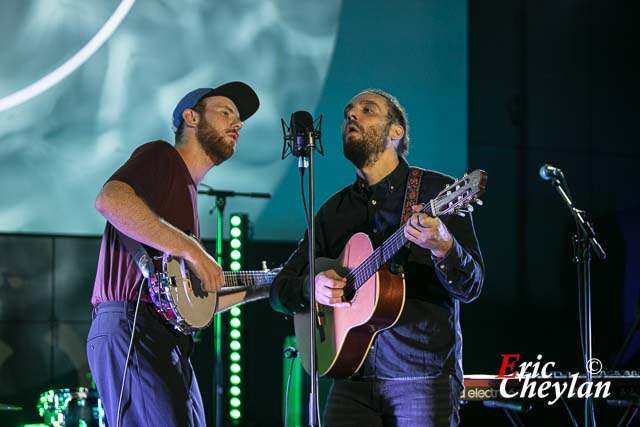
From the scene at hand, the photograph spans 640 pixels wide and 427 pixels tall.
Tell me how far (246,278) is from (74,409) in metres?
1.53

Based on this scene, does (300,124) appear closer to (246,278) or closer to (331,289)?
(331,289)

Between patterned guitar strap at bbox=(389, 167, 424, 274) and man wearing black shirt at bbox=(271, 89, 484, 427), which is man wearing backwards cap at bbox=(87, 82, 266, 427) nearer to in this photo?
man wearing black shirt at bbox=(271, 89, 484, 427)

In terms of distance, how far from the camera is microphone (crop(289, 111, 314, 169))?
311 cm

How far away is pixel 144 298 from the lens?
3.12 m

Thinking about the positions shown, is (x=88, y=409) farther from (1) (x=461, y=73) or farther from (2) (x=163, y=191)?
(1) (x=461, y=73)

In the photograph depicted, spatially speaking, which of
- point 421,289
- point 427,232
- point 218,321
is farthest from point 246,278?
point 218,321

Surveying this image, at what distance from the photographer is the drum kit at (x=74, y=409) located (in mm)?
4824

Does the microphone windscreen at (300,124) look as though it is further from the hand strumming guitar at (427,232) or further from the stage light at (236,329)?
the stage light at (236,329)

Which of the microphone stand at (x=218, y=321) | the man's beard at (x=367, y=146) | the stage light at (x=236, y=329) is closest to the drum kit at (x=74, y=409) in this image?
the microphone stand at (x=218, y=321)

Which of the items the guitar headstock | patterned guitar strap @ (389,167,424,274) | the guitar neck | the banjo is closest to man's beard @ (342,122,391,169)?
patterned guitar strap @ (389,167,424,274)

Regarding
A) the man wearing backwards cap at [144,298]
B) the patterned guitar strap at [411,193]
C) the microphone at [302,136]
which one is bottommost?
the man wearing backwards cap at [144,298]

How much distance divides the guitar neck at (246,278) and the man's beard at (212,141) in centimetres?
83

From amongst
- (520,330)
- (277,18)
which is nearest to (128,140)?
(277,18)

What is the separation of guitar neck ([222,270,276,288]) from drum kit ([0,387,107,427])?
1361mm
